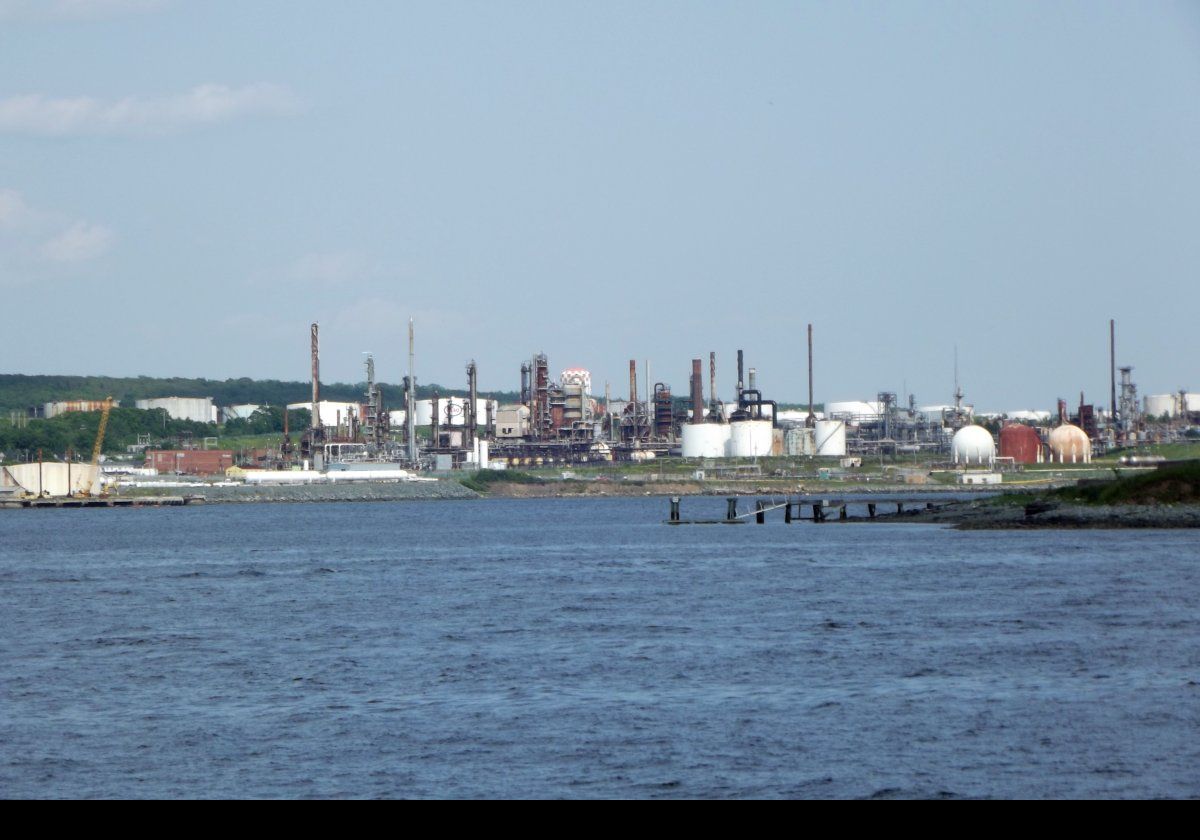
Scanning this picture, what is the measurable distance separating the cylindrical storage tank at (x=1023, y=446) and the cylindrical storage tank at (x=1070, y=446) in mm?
3166

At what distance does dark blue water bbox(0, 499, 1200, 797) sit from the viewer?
16.7 meters

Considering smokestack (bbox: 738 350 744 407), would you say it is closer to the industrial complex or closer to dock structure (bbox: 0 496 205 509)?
the industrial complex

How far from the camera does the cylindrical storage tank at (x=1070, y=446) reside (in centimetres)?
15312

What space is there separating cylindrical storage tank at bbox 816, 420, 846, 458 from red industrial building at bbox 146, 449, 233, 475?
246 ft

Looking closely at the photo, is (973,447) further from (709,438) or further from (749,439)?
(709,438)

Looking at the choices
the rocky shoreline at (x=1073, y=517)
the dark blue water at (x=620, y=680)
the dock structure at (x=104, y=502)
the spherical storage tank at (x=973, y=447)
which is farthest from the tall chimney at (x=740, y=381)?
the dark blue water at (x=620, y=680)

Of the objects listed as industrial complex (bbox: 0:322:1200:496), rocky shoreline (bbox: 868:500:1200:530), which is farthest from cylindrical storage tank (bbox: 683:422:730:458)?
rocky shoreline (bbox: 868:500:1200:530)

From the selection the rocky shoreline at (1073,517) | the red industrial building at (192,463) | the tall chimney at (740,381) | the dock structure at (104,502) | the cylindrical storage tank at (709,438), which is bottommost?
the dock structure at (104,502)

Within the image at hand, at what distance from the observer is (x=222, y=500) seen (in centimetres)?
15938

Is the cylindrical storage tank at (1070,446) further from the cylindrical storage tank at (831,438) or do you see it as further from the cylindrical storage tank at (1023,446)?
the cylindrical storage tank at (831,438)

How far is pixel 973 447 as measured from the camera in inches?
6132
